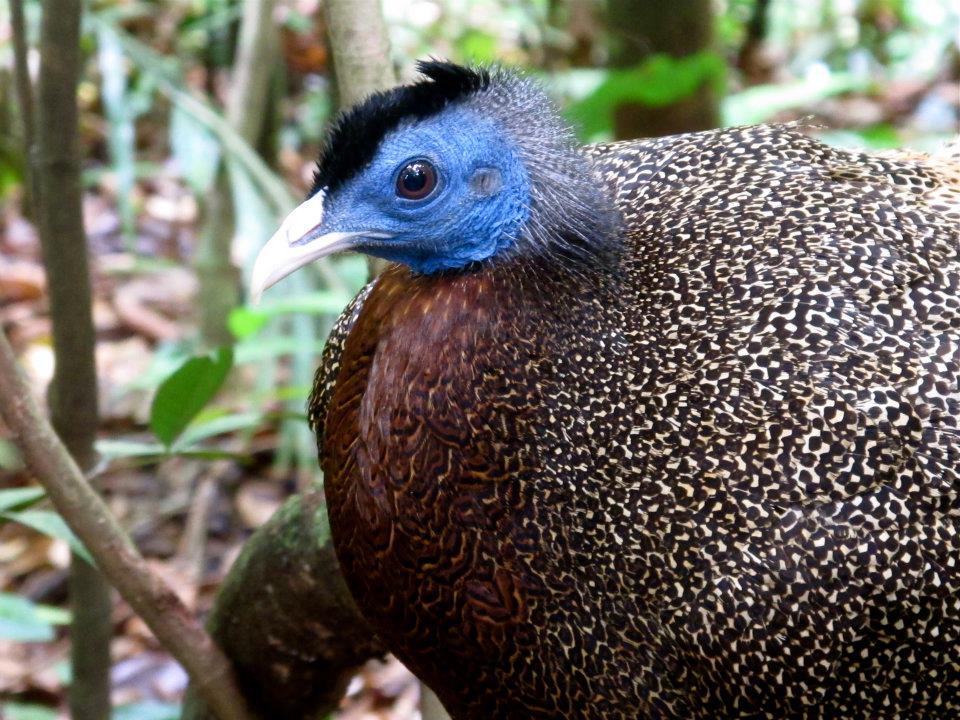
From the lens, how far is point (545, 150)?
215 cm

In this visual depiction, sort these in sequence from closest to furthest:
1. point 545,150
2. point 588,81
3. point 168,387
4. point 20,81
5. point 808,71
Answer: point 545,150 < point 168,387 < point 20,81 < point 588,81 < point 808,71

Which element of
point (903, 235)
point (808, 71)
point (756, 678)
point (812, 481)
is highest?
point (903, 235)

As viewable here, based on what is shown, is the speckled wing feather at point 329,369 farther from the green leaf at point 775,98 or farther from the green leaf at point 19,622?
the green leaf at point 775,98

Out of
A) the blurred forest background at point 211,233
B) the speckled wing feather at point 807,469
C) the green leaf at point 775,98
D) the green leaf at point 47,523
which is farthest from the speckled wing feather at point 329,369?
the green leaf at point 775,98

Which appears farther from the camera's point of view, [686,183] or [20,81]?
[20,81]

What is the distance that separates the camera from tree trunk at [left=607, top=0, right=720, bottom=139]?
13.2ft

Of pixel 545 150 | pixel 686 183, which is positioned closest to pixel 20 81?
pixel 545 150

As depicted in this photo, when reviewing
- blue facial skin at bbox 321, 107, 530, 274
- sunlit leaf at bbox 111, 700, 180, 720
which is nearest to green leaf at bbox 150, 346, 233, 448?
blue facial skin at bbox 321, 107, 530, 274

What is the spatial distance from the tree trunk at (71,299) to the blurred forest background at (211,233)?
3.1 inches

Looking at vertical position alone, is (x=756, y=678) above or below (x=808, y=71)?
above

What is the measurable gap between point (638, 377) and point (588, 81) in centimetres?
333

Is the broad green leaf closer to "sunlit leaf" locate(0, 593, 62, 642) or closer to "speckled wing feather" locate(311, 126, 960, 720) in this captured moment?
"sunlit leaf" locate(0, 593, 62, 642)

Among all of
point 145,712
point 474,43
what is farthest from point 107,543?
point 474,43

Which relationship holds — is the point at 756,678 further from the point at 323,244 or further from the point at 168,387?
the point at 168,387
